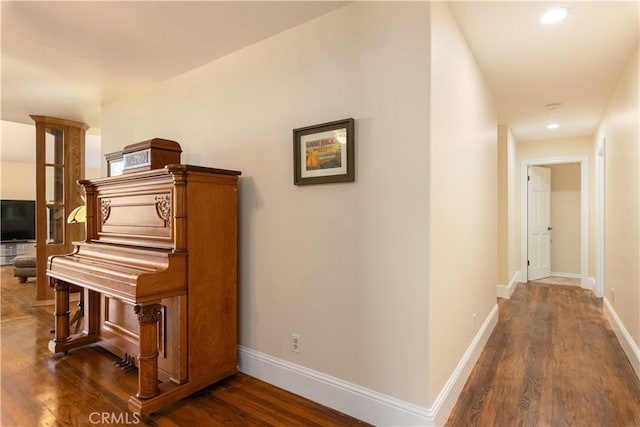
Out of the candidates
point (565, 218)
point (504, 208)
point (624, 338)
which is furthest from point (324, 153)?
point (565, 218)

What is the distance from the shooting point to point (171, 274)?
2.12m

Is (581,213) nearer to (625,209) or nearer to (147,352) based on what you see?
(625,209)

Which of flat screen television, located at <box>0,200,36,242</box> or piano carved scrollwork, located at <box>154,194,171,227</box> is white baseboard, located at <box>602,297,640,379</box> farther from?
flat screen television, located at <box>0,200,36,242</box>

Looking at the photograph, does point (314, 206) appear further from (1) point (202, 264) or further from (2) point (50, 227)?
(2) point (50, 227)

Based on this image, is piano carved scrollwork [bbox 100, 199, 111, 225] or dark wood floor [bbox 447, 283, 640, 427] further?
piano carved scrollwork [bbox 100, 199, 111, 225]

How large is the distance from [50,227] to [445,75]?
17.5 ft

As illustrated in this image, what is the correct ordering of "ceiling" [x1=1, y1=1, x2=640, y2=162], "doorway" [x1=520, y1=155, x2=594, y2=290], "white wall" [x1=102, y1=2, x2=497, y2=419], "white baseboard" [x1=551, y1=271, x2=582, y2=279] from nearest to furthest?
"white wall" [x1=102, y1=2, x2=497, y2=419]
"ceiling" [x1=1, y1=1, x2=640, y2=162]
"doorway" [x1=520, y1=155, x2=594, y2=290]
"white baseboard" [x1=551, y1=271, x2=582, y2=279]

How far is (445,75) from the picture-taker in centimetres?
204

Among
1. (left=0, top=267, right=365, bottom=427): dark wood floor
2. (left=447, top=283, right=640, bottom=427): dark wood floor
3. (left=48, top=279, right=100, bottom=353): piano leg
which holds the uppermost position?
(left=48, top=279, right=100, bottom=353): piano leg

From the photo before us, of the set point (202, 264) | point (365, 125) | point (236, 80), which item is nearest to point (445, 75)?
point (365, 125)

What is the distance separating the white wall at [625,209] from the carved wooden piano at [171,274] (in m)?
3.01

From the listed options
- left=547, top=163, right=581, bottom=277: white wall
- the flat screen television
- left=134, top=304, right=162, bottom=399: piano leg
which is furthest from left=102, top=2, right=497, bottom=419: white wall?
the flat screen television

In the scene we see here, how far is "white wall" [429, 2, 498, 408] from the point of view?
6.11ft

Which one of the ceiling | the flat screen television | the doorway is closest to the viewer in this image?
the ceiling
